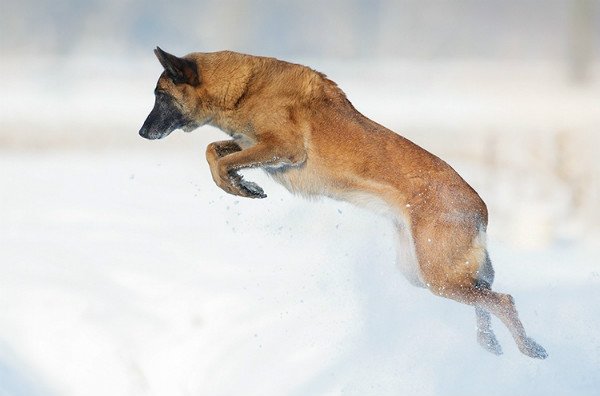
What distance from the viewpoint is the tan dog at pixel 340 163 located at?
4.55 m

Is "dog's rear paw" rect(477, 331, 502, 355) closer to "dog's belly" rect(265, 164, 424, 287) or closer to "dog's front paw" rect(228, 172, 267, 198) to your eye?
"dog's belly" rect(265, 164, 424, 287)

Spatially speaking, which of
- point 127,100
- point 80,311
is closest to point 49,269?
point 80,311

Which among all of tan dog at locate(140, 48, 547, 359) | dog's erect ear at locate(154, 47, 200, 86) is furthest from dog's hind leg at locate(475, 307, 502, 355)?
dog's erect ear at locate(154, 47, 200, 86)

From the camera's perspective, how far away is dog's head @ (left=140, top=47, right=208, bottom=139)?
15.5 ft

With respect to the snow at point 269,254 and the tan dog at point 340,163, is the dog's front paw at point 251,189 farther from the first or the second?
the snow at point 269,254

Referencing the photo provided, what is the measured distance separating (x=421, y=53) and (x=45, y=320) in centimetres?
750

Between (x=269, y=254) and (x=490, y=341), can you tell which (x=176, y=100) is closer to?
(x=490, y=341)

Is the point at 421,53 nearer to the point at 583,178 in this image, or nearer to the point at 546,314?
the point at 583,178

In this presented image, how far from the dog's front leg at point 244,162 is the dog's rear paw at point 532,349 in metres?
1.55

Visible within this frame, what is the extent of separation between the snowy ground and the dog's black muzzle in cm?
50

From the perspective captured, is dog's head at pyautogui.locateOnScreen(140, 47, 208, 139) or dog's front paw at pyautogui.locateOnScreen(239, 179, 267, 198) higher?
dog's head at pyautogui.locateOnScreen(140, 47, 208, 139)

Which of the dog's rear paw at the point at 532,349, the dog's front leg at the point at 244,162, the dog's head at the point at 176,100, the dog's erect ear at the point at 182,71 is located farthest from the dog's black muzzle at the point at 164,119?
the dog's rear paw at the point at 532,349

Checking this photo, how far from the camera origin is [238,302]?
7340 mm

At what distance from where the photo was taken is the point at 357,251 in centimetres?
526
